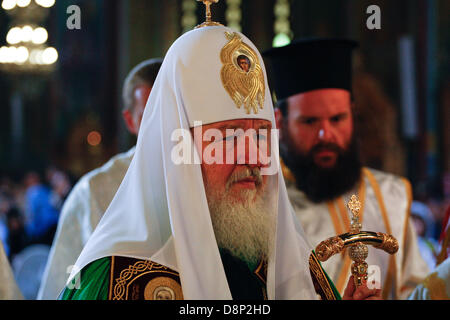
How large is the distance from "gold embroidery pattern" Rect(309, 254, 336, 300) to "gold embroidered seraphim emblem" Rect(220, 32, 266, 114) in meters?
0.72

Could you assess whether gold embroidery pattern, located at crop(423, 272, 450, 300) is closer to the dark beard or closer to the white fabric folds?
the white fabric folds

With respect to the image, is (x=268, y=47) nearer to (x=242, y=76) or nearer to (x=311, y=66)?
(x=311, y=66)

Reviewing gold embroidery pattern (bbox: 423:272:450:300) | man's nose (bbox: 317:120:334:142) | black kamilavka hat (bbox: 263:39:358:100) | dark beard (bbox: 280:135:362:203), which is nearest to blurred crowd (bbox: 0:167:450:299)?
dark beard (bbox: 280:135:362:203)

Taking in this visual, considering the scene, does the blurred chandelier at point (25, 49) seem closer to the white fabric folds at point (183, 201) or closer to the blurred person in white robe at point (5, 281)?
the blurred person in white robe at point (5, 281)

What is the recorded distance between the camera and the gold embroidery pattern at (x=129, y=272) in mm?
2434

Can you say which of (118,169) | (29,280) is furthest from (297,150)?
(29,280)

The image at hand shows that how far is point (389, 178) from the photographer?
4.85m

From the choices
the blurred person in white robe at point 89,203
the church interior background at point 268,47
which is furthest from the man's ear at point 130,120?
the church interior background at point 268,47

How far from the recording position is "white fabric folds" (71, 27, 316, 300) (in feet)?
7.86

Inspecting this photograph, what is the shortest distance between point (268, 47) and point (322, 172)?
38.7 feet

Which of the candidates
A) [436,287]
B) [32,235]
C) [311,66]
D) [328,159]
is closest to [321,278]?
[436,287]

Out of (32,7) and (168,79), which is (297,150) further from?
(32,7)

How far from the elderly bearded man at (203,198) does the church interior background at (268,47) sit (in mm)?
12328

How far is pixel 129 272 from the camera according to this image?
2.47 meters
